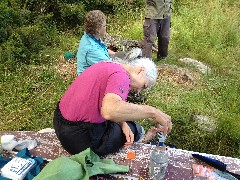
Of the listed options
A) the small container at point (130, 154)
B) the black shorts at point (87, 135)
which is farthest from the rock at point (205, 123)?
the black shorts at point (87, 135)

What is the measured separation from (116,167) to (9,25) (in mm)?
3560

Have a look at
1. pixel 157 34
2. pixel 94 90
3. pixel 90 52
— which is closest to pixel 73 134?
pixel 94 90

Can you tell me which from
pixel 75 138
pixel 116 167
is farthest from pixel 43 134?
pixel 116 167

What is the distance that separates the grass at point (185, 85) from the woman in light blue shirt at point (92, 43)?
84 centimetres

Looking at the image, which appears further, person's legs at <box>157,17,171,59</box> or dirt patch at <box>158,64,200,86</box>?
person's legs at <box>157,17,171,59</box>

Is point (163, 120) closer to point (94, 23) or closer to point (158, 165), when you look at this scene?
point (158, 165)

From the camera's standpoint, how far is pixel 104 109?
94.4 inches

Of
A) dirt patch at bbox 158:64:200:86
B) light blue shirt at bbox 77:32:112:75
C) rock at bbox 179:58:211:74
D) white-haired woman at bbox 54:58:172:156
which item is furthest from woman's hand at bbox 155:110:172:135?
rock at bbox 179:58:211:74

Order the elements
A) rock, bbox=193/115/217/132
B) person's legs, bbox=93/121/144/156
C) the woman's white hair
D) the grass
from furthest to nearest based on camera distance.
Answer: rock, bbox=193/115/217/132 → the grass → person's legs, bbox=93/121/144/156 → the woman's white hair

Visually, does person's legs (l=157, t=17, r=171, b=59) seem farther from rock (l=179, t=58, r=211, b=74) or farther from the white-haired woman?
the white-haired woman

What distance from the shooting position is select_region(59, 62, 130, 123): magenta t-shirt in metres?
2.46

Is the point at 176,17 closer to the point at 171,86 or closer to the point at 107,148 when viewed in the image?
the point at 171,86

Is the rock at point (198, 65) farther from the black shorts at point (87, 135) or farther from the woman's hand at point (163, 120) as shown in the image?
the woman's hand at point (163, 120)

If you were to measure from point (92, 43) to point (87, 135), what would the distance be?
142 centimetres
